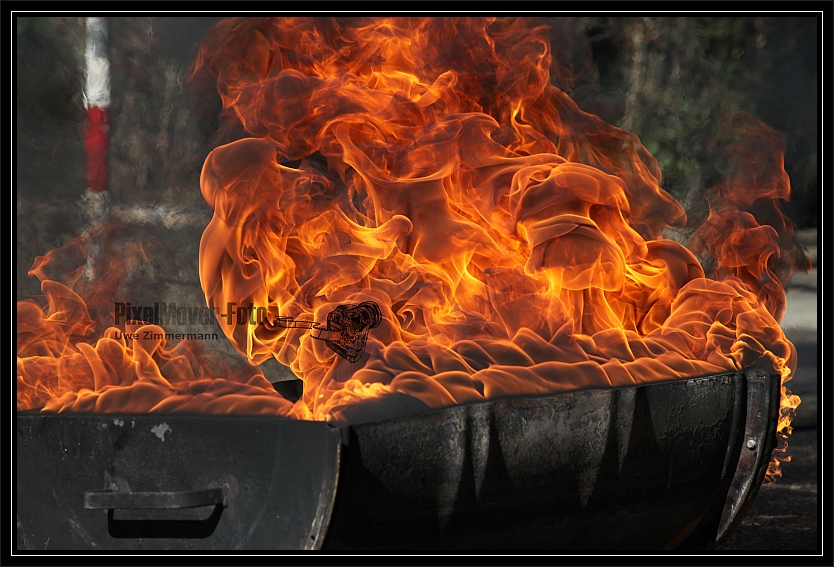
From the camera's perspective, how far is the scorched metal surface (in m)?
1.98

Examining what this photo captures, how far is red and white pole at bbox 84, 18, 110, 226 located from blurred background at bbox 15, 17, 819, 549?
6 cm

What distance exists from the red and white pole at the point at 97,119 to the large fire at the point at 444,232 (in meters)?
2.16

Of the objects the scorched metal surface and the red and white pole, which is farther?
the red and white pole

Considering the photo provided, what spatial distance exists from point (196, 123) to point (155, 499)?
3.41 metres

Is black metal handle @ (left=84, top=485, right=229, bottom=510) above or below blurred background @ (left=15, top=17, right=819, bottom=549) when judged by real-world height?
below

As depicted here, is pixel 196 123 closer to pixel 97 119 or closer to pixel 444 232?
pixel 97 119

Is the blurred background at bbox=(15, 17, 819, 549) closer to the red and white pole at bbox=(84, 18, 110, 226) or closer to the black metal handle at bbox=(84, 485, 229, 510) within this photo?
the red and white pole at bbox=(84, 18, 110, 226)

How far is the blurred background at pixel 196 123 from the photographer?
5594 mm

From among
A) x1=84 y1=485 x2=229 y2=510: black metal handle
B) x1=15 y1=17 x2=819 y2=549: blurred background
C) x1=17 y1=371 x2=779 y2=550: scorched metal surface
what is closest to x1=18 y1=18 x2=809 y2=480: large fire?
x1=17 y1=371 x2=779 y2=550: scorched metal surface

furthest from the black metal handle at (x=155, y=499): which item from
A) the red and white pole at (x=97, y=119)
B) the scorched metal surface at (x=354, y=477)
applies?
the red and white pole at (x=97, y=119)

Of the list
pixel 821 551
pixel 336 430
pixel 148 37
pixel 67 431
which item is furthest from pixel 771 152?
pixel 148 37

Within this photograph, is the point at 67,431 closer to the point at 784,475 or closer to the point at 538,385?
the point at 538,385

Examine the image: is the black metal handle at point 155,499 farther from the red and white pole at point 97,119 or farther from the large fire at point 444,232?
the red and white pole at point 97,119

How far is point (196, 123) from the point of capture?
502cm
